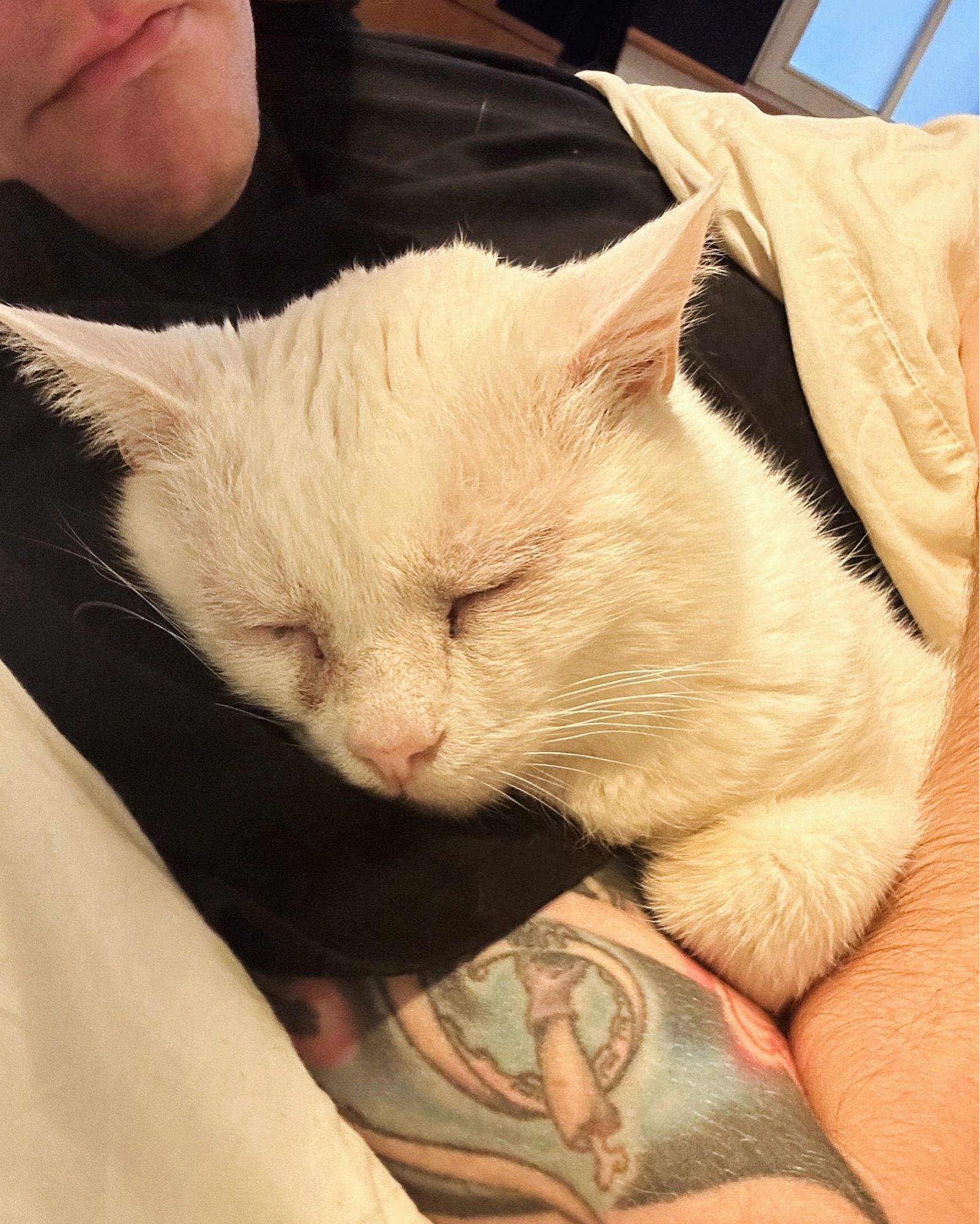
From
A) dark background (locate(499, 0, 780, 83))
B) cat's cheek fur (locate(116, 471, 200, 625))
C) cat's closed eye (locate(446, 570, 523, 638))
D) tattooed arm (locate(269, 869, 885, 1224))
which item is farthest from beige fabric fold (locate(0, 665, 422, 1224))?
dark background (locate(499, 0, 780, 83))

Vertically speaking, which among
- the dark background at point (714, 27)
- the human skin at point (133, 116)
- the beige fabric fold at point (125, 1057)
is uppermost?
the dark background at point (714, 27)

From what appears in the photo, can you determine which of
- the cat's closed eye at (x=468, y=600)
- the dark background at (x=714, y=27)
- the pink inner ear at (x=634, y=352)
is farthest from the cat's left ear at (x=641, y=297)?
the dark background at (x=714, y=27)

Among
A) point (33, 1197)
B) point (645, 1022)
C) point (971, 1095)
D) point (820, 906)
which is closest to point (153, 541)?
point (33, 1197)

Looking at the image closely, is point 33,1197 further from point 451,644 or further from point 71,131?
point 71,131

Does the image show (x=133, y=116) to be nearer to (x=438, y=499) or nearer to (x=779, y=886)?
(x=438, y=499)

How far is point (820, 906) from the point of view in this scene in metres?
0.90

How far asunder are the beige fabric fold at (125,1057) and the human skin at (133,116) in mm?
822

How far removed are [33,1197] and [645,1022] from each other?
1.77 ft

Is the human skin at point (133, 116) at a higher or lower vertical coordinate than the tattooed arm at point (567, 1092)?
higher

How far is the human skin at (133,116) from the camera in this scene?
1045 mm

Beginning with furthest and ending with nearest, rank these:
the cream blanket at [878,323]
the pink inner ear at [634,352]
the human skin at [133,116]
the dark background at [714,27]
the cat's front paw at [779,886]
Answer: the dark background at [714,27] → the cream blanket at [878,323] → the human skin at [133,116] → the cat's front paw at [779,886] → the pink inner ear at [634,352]

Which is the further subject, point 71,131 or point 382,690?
point 71,131

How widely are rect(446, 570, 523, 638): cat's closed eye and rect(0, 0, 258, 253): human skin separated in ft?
2.77

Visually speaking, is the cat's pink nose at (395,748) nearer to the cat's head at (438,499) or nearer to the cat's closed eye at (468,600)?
the cat's head at (438,499)
